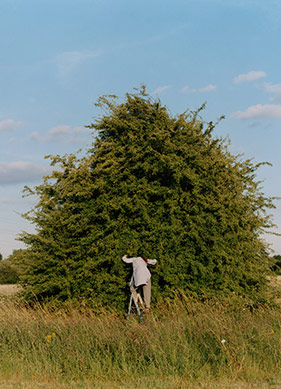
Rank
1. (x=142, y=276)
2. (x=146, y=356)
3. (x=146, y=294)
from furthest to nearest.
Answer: (x=146, y=294) < (x=142, y=276) < (x=146, y=356)

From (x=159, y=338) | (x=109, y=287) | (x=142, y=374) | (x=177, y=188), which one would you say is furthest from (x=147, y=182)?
(x=142, y=374)

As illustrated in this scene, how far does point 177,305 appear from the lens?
11.5 m

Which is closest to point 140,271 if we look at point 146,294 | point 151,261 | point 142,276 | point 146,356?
point 142,276

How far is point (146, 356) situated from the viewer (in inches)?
289

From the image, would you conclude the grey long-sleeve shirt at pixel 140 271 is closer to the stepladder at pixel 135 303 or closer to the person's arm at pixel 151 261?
the person's arm at pixel 151 261

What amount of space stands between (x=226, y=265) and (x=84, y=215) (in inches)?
182

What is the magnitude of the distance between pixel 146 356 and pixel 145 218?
17.8ft

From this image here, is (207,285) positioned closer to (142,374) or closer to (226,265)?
(226,265)

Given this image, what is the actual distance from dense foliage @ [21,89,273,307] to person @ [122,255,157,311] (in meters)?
0.40

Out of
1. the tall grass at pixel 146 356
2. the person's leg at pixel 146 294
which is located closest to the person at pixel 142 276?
the person's leg at pixel 146 294

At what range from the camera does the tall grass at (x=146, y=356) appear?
676 cm

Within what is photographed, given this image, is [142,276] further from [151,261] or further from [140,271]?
[151,261]

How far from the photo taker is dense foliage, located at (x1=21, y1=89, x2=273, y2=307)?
12.3m

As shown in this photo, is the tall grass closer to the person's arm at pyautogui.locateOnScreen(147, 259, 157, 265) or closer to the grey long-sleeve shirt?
the grey long-sleeve shirt
